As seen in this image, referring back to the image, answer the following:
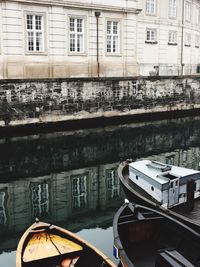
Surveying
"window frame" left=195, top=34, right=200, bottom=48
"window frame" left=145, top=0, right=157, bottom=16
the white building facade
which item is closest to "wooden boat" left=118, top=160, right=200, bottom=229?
the white building facade

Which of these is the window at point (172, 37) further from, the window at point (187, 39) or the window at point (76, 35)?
the window at point (76, 35)

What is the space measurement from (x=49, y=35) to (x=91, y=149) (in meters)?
9.46

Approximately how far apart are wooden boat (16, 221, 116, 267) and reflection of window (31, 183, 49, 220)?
352cm

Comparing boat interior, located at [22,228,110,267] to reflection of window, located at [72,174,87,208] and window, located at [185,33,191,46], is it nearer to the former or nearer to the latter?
reflection of window, located at [72,174,87,208]

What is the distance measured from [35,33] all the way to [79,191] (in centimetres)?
1336

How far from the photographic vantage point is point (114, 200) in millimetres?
11492

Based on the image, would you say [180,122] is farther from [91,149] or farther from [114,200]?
[114,200]

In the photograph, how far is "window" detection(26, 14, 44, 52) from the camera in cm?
2231

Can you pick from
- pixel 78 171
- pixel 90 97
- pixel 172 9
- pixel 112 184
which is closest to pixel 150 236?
pixel 112 184

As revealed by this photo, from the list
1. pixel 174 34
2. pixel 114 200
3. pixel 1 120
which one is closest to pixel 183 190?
pixel 114 200

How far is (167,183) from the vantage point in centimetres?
869

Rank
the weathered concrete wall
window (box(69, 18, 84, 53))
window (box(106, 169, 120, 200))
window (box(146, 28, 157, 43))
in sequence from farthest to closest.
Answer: window (box(146, 28, 157, 43)), window (box(69, 18, 84, 53)), the weathered concrete wall, window (box(106, 169, 120, 200))

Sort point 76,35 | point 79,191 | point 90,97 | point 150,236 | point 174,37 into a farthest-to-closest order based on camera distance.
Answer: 1. point 174,37
2. point 76,35
3. point 90,97
4. point 79,191
5. point 150,236

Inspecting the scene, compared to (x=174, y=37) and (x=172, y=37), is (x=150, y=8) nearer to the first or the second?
(x=172, y=37)
